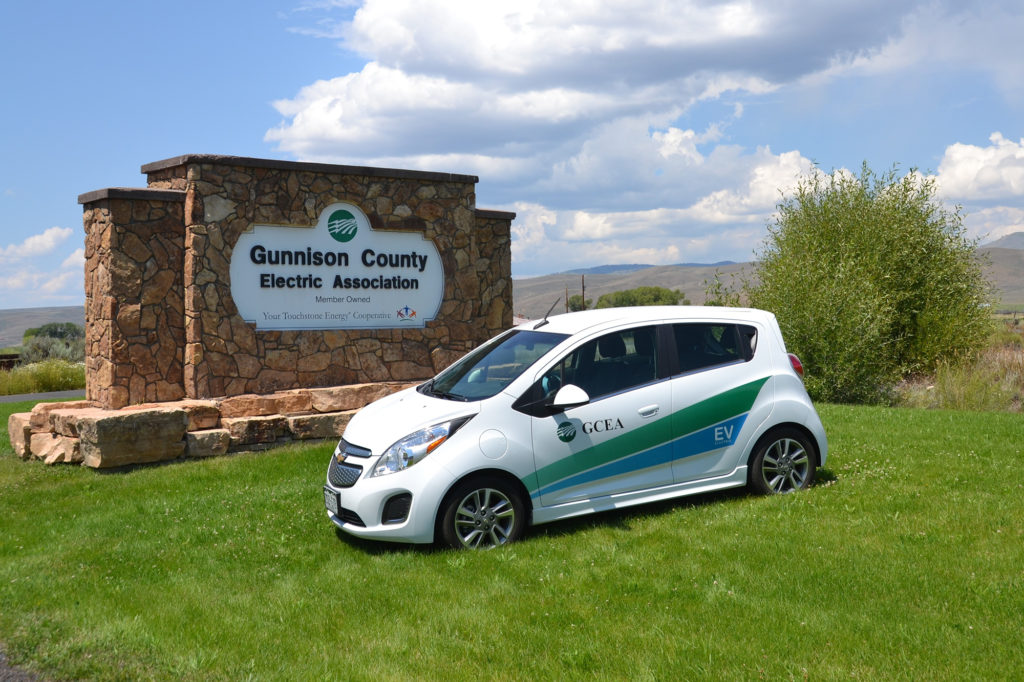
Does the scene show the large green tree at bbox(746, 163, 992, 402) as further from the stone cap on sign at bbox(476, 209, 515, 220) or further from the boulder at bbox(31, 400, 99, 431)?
the boulder at bbox(31, 400, 99, 431)

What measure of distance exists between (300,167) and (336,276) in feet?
5.05

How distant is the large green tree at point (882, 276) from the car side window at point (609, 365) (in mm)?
12540

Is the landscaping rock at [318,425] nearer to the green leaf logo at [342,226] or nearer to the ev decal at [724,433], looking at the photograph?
the green leaf logo at [342,226]

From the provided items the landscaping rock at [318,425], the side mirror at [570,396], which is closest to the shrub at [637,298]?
the landscaping rock at [318,425]

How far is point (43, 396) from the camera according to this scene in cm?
2198

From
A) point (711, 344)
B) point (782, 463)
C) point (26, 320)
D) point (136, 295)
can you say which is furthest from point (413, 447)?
point (26, 320)

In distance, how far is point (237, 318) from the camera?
1133cm

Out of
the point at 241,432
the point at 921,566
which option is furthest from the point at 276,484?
the point at 921,566

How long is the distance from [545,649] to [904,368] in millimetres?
18947

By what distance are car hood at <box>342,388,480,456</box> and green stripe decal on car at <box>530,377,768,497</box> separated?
81cm

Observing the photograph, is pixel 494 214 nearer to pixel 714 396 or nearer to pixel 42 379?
pixel 714 396

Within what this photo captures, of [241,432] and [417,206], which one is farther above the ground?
[417,206]

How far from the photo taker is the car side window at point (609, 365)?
7070 millimetres

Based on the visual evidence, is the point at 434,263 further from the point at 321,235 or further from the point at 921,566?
the point at 921,566
